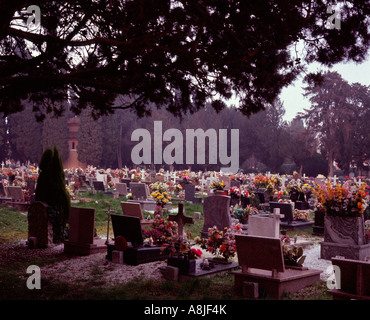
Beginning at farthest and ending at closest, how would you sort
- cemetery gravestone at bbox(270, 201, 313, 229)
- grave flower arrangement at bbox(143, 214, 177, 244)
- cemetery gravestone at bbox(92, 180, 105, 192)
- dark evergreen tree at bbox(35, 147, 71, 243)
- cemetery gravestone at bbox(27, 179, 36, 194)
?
Answer: 1. cemetery gravestone at bbox(92, 180, 105, 192)
2. cemetery gravestone at bbox(27, 179, 36, 194)
3. cemetery gravestone at bbox(270, 201, 313, 229)
4. dark evergreen tree at bbox(35, 147, 71, 243)
5. grave flower arrangement at bbox(143, 214, 177, 244)

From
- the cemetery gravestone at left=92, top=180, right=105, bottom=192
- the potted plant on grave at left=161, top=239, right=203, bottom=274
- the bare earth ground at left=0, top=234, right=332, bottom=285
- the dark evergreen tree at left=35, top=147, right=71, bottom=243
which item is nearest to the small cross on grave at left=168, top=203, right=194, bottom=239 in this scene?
the bare earth ground at left=0, top=234, right=332, bottom=285

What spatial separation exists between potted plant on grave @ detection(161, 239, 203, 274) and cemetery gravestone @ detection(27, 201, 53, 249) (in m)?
4.27

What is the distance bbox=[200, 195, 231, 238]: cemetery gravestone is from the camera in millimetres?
13297

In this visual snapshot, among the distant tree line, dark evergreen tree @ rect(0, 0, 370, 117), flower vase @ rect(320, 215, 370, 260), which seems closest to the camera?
dark evergreen tree @ rect(0, 0, 370, 117)

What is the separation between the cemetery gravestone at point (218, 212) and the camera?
1330 centimetres

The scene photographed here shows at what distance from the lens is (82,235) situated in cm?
1140

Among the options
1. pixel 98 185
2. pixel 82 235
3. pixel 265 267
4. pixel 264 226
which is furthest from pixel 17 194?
pixel 265 267

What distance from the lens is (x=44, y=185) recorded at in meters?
12.6

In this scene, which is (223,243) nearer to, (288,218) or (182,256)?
(182,256)

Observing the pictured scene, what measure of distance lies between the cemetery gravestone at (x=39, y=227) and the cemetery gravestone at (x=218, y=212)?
4.39 metres

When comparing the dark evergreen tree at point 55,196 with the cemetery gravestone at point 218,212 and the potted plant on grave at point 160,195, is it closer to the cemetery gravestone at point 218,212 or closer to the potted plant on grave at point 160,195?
the cemetery gravestone at point 218,212

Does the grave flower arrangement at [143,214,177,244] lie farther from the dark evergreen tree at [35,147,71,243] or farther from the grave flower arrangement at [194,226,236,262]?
the dark evergreen tree at [35,147,71,243]

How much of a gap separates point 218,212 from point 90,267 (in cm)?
470

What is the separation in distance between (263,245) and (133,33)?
408cm
